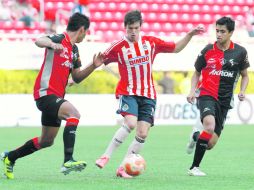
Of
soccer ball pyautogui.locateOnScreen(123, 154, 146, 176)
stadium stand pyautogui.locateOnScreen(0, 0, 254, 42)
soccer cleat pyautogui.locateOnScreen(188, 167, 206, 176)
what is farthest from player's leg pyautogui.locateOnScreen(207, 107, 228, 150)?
stadium stand pyautogui.locateOnScreen(0, 0, 254, 42)

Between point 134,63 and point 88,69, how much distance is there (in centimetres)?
87

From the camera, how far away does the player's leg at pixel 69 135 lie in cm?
962

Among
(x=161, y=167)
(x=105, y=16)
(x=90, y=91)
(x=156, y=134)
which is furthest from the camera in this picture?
(x=105, y=16)

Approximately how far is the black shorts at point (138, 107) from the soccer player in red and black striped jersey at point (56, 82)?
0.75 meters

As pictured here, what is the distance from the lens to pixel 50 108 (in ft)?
32.9

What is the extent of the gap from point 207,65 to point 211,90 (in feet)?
1.08

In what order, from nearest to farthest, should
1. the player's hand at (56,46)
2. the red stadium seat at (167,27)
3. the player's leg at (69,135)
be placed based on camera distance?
the player's leg at (69,135) < the player's hand at (56,46) < the red stadium seat at (167,27)

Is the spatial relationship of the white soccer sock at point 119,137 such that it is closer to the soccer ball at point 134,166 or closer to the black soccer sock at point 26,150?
the soccer ball at point 134,166

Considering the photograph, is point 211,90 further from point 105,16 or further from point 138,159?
point 105,16

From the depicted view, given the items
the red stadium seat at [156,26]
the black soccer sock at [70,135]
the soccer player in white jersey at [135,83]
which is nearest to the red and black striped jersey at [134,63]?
the soccer player in white jersey at [135,83]

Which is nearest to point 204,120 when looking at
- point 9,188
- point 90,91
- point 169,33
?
point 9,188

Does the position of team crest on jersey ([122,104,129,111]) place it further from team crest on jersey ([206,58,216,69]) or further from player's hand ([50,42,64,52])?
player's hand ([50,42,64,52])

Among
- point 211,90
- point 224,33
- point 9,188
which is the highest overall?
point 224,33

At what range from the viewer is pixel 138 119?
432 inches
